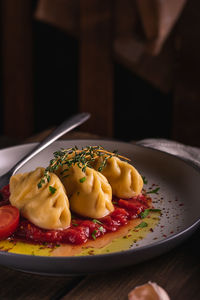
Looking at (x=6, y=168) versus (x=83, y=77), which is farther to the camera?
A: (x=83, y=77)

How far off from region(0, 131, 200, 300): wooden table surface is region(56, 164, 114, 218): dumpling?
31cm

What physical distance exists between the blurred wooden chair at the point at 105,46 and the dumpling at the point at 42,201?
1826 millimetres

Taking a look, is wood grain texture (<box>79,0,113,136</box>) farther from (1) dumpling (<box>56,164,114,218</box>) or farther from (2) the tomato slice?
(2) the tomato slice

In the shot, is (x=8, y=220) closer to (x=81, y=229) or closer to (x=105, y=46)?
(x=81, y=229)

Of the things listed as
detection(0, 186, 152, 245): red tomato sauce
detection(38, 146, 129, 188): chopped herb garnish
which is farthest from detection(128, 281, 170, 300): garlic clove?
detection(38, 146, 129, 188): chopped herb garnish

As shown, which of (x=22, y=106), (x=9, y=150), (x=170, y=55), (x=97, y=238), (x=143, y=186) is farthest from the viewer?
(x=22, y=106)

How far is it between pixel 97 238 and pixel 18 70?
2.93 metres

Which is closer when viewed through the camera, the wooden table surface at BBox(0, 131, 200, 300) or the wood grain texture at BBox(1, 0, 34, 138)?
the wooden table surface at BBox(0, 131, 200, 300)

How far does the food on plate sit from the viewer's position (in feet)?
4.87

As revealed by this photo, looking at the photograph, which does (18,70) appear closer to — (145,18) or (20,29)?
(20,29)

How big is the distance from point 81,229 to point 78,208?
0.53ft

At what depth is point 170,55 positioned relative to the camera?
12.1ft

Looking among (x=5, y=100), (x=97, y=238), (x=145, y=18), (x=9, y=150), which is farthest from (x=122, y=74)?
(x=97, y=238)

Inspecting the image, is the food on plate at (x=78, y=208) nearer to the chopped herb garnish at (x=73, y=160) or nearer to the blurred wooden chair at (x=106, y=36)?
the chopped herb garnish at (x=73, y=160)
